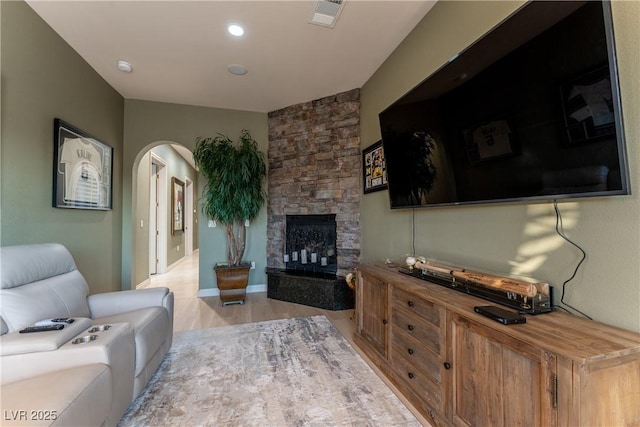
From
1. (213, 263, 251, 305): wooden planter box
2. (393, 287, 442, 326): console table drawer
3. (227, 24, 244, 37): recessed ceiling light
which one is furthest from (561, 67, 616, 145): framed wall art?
(213, 263, 251, 305): wooden planter box

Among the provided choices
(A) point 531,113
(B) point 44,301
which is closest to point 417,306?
(A) point 531,113

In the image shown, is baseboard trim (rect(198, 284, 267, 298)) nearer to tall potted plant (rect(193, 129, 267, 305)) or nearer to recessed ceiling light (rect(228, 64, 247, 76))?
tall potted plant (rect(193, 129, 267, 305))

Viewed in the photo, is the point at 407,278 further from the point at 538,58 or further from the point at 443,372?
the point at 538,58

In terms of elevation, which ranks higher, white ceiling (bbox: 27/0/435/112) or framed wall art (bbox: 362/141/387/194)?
white ceiling (bbox: 27/0/435/112)

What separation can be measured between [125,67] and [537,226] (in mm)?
3984

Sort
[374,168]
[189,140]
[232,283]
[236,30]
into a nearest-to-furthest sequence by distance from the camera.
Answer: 1. [236,30]
2. [374,168]
3. [232,283]
4. [189,140]

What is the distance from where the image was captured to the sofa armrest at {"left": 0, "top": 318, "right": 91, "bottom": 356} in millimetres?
1188

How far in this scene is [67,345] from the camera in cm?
127

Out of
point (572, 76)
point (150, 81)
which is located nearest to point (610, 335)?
point (572, 76)

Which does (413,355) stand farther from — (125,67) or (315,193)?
(125,67)

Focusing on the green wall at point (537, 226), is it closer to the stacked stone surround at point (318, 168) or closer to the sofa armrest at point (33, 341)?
the stacked stone surround at point (318, 168)

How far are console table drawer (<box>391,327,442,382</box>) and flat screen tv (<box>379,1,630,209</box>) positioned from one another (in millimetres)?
915

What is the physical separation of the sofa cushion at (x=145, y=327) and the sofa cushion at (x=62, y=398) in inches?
15.3

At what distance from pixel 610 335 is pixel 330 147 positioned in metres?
3.21
